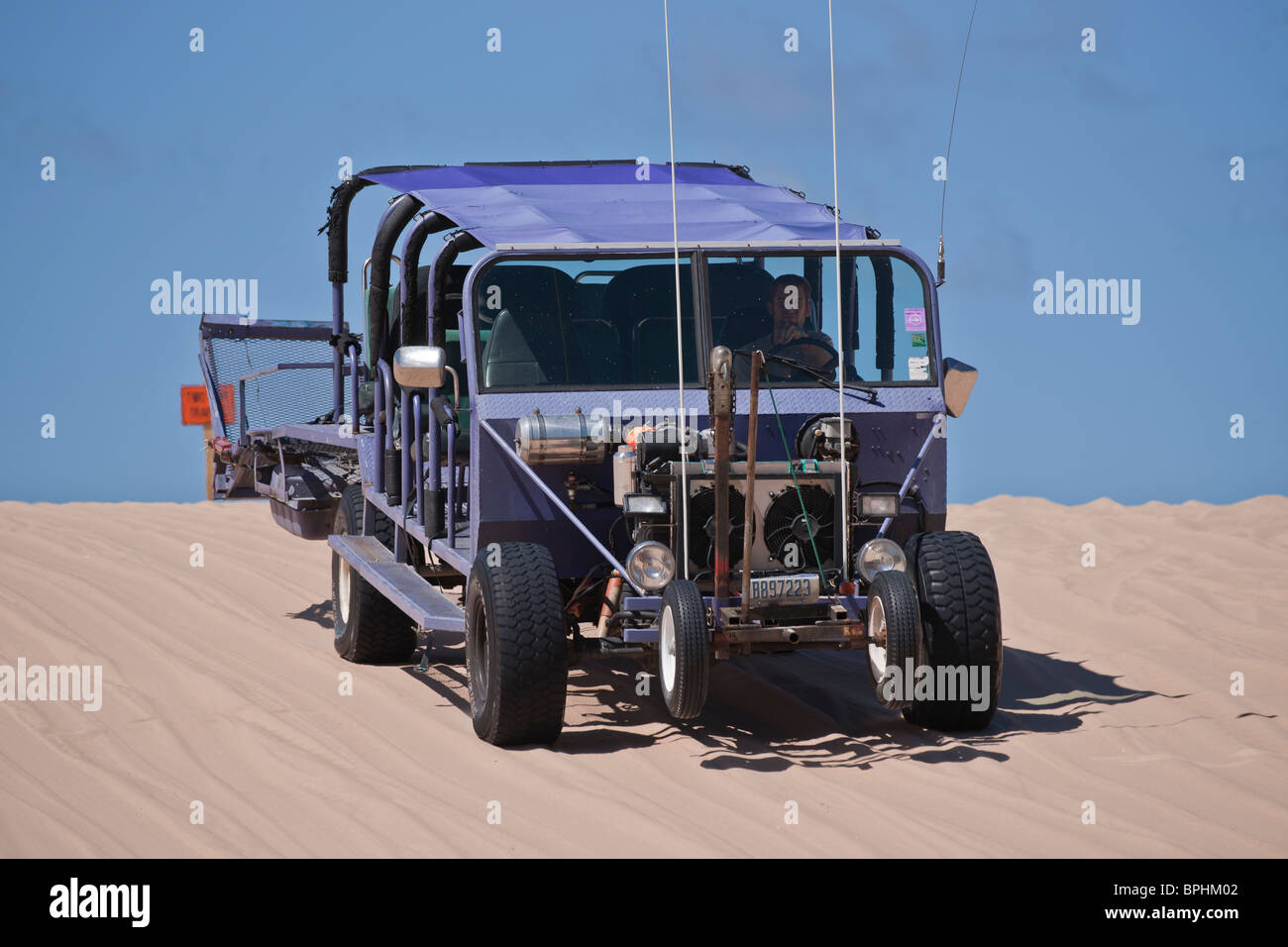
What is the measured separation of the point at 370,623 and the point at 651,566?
11.7ft

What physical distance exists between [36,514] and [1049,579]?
12991mm

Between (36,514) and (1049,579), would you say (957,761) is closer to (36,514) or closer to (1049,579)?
(1049,579)

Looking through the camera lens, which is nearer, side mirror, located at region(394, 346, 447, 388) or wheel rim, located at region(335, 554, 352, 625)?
side mirror, located at region(394, 346, 447, 388)

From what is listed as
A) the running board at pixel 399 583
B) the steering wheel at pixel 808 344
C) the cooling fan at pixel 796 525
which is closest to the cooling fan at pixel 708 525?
the cooling fan at pixel 796 525

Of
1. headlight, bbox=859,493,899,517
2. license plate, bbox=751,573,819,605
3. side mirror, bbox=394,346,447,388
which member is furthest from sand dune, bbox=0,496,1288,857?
side mirror, bbox=394,346,447,388

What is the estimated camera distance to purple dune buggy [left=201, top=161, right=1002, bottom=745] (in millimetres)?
7492

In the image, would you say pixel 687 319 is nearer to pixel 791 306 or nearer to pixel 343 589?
pixel 791 306

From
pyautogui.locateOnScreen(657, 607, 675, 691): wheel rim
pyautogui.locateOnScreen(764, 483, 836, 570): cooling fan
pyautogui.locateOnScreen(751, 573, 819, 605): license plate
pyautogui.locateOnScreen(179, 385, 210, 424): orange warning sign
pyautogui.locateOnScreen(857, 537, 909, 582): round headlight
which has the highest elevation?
pyautogui.locateOnScreen(179, 385, 210, 424): orange warning sign

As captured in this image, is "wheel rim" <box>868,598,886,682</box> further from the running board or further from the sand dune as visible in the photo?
the running board

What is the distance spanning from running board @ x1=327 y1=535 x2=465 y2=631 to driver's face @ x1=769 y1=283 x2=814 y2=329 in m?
2.39

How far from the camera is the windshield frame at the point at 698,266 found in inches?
327

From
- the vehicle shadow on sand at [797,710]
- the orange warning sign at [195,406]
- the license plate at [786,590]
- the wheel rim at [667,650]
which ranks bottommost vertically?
the vehicle shadow on sand at [797,710]

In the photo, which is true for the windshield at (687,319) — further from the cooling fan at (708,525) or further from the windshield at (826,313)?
the cooling fan at (708,525)
